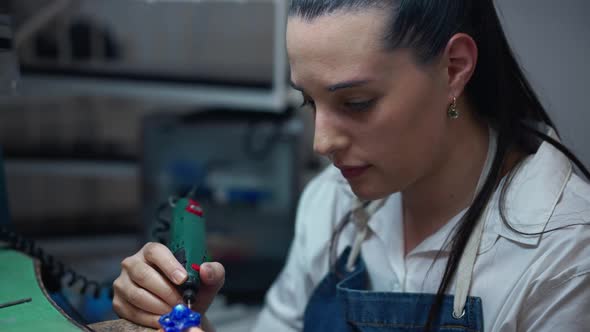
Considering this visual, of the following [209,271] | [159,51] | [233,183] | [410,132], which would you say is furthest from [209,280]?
[159,51]

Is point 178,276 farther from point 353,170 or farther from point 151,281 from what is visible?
point 353,170

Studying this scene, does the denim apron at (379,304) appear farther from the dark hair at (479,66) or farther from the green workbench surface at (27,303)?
the green workbench surface at (27,303)

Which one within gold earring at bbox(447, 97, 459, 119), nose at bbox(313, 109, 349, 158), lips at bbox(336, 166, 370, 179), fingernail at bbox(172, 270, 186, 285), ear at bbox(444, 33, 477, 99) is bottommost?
fingernail at bbox(172, 270, 186, 285)

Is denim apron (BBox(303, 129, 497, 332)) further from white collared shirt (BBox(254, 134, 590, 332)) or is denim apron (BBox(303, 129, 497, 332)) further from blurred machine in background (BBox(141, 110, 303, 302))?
blurred machine in background (BBox(141, 110, 303, 302))

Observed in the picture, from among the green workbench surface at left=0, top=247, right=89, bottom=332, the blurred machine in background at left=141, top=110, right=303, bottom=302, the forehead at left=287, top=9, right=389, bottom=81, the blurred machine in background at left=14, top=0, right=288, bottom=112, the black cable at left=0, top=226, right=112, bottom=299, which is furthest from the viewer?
the blurred machine in background at left=141, top=110, right=303, bottom=302

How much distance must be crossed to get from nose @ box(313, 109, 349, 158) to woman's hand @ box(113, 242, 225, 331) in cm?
22

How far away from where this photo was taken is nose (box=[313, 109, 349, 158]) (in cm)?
80

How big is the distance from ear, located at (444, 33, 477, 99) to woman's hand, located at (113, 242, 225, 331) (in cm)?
42

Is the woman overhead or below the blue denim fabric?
overhead

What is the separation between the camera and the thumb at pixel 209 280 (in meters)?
0.70

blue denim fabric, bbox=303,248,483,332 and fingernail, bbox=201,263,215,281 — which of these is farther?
blue denim fabric, bbox=303,248,483,332

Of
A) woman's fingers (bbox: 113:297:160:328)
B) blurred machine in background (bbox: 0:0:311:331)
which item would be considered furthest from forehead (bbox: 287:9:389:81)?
blurred machine in background (bbox: 0:0:311:331)

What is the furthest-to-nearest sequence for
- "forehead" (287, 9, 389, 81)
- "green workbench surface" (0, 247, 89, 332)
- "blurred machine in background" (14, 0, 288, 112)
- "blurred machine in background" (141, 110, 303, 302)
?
"blurred machine in background" (141, 110, 303, 302), "blurred machine in background" (14, 0, 288, 112), "forehead" (287, 9, 389, 81), "green workbench surface" (0, 247, 89, 332)

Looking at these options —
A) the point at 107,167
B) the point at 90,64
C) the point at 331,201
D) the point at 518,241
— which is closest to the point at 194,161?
the point at 107,167
